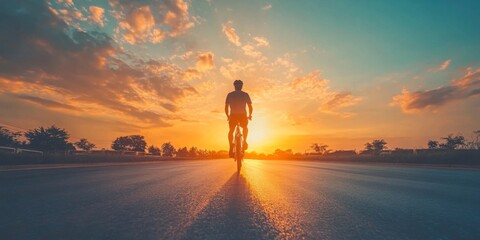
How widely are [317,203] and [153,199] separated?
7.19ft

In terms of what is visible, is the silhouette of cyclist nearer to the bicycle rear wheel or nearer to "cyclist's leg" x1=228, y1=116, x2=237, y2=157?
"cyclist's leg" x1=228, y1=116, x2=237, y2=157

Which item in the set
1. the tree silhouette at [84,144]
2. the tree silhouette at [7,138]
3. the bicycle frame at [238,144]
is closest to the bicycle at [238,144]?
the bicycle frame at [238,144]

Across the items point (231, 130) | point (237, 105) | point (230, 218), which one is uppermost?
point (237, 105)

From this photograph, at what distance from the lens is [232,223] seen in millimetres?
2506

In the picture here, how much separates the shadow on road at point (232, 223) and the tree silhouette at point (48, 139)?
111m

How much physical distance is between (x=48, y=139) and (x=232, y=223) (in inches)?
4601

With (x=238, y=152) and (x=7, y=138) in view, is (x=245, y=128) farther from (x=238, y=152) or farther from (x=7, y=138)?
(x=7, y=138)

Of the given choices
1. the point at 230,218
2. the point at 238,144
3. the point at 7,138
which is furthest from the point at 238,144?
the point at 7,138

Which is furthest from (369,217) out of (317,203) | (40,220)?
(40,220)

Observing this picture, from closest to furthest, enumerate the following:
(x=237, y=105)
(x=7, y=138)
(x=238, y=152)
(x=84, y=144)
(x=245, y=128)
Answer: (x=237, y=105) < (x=245, y=128) < (x=238, y=152) < (x=7, y=138) < (x=84, y=144)

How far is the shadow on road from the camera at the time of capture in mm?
2109

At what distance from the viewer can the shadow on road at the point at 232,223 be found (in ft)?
6.92

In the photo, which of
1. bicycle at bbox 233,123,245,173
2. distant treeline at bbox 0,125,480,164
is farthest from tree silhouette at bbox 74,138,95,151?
bicycle at bbox 233,123,245,173

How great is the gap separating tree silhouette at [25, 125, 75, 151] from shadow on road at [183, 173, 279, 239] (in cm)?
11057
